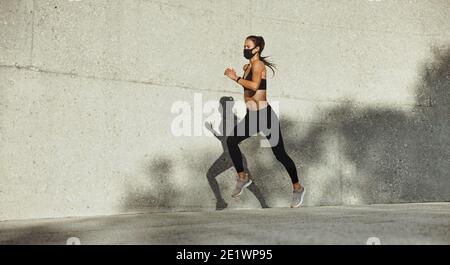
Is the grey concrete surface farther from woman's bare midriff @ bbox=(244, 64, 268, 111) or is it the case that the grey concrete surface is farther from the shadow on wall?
the shadow on wall

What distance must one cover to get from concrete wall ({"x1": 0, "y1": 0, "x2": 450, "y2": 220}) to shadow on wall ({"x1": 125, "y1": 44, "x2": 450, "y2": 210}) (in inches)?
0.8

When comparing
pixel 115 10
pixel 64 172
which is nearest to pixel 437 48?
pixel 115 10

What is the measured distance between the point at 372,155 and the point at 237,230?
4.51m

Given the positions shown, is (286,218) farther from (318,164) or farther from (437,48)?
(437,48)

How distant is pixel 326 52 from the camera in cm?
842

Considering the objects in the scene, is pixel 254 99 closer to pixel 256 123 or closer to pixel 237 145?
pixel 256 123

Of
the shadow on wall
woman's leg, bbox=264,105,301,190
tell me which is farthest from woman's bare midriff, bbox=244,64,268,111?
the shadow on wall

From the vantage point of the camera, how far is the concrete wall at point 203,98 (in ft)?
21.6

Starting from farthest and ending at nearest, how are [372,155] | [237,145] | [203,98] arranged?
[372,155] → [203,98] → [237,145]

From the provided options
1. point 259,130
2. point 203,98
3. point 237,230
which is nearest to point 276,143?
point 259,130

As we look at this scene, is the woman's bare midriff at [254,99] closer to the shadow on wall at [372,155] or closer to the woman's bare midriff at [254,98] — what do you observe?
the woman's bare midriff at [254,98]

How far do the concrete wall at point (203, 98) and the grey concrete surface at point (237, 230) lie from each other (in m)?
0.92

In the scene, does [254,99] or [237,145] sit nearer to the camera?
[237,145]

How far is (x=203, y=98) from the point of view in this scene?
7551 millimetres
